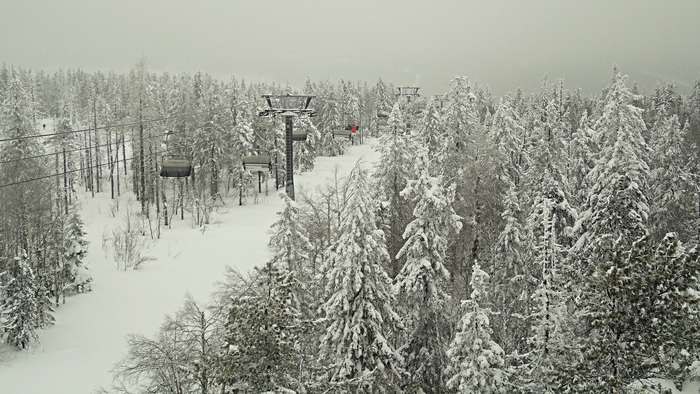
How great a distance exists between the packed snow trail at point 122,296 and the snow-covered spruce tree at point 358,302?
393cm

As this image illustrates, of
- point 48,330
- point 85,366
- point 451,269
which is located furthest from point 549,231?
point 48,330

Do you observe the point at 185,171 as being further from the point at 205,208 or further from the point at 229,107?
the point at 229,107

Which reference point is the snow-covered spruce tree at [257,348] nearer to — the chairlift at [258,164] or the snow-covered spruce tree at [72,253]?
the chairlift at [258,164]

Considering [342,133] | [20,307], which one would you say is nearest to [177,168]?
[20,307]

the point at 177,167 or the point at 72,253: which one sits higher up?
the point at 177,167

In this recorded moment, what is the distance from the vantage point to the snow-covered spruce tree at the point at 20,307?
108ft

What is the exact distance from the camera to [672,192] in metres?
39.2

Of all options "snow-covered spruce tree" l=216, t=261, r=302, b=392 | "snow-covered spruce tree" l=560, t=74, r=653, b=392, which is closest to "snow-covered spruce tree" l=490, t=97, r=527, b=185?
"snow-covered spruce tree" l=560, t=74, r=653, b=392

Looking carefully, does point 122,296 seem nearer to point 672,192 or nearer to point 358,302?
point 358,302

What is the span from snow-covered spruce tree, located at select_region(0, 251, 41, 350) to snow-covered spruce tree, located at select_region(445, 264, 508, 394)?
28.4 meters

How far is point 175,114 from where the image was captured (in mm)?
69312

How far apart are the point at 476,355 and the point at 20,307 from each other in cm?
2996

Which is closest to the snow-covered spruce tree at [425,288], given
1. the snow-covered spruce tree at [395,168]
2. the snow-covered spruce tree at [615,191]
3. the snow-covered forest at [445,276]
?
the snow-covered forest at [445,276]

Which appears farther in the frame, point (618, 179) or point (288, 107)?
point (288, 107)
